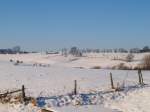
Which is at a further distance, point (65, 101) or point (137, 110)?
point (65, 101)

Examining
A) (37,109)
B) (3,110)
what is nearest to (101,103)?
(37,109)

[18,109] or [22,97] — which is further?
[22,97]

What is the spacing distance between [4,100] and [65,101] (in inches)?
139

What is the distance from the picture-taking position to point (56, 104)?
1855 cm

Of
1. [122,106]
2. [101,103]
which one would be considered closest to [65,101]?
[101,103]

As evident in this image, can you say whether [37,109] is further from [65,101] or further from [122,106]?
[122,106]

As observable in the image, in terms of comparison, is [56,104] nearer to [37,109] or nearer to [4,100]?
[37,109]

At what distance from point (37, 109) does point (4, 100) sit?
3.35 m

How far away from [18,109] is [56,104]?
7.31 feet

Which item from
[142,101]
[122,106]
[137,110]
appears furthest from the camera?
[142,101]

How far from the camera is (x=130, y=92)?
23188 mm

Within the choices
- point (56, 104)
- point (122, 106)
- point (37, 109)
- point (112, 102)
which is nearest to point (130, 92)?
point (112, 102)

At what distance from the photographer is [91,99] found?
2052cm

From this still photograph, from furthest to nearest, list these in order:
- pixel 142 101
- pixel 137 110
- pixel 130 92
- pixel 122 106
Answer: pixel 130 92 → pixel 142 101 → pixel 122 106 → pixel 137 110
